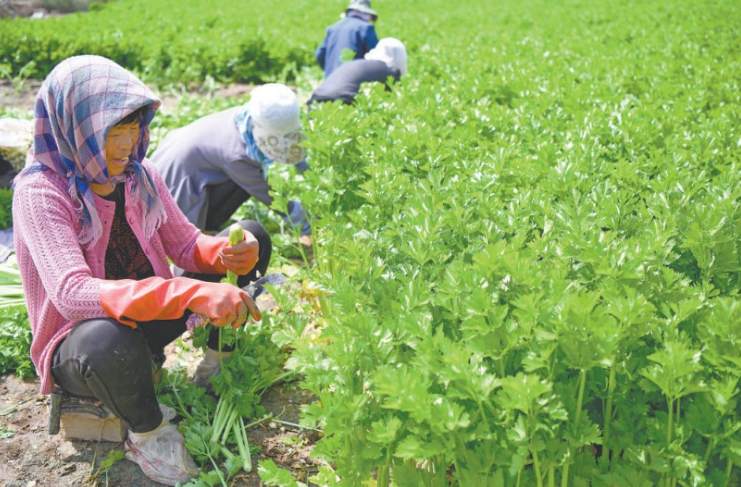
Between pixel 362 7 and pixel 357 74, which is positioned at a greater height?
pixel 362 7

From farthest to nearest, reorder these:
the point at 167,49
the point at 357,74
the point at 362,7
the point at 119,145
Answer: the point at 167,49
the point at 362,7
the point at 357,74
the point at 119,145

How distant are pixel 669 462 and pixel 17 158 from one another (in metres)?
4.82

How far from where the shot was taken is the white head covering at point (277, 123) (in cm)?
408

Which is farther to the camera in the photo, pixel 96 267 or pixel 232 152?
pixel 232 152

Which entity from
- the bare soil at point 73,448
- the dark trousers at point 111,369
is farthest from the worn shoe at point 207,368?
the dark trousers at point 111,369

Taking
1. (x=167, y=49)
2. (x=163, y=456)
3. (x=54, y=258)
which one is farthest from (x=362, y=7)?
(x=163, y=456)

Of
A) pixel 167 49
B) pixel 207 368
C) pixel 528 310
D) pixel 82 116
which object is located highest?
pixel 82 116

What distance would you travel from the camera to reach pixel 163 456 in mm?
2754

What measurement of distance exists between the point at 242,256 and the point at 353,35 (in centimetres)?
506

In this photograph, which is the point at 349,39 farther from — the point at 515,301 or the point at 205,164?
the point at 515,301

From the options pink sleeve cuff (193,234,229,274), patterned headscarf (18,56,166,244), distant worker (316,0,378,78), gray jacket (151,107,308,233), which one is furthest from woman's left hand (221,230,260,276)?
distant worker (316,0,378,78)

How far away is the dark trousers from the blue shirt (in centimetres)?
548

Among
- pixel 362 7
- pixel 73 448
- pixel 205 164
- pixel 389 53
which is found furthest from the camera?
pixel 362 7

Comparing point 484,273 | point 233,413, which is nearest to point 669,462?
point 484,273
